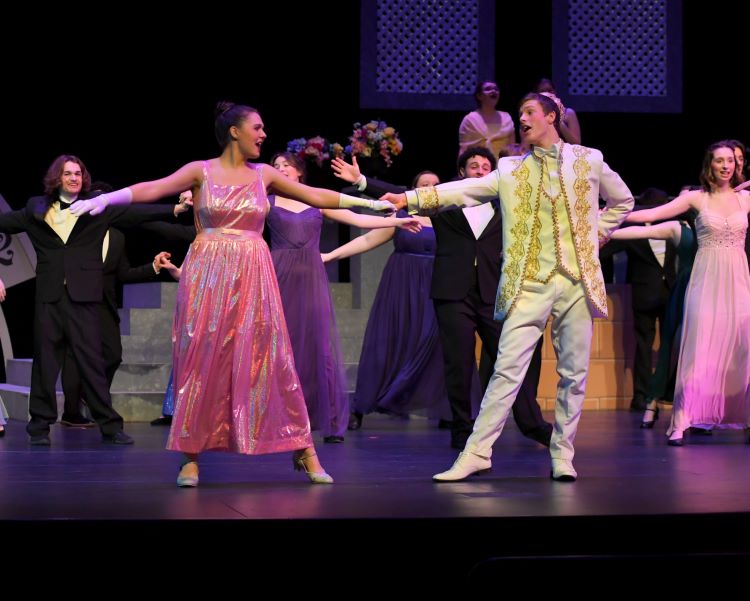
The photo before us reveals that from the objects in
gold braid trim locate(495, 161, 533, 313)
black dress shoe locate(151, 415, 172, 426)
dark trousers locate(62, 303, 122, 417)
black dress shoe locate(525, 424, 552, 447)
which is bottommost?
black dress shoe locate(151, 415, 172, 426)

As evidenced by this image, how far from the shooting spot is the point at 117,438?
5.63 metres

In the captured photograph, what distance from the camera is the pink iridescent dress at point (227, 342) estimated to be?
159 inches

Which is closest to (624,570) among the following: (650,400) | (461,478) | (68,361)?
(461,478)

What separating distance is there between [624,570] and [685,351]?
8.98 ft

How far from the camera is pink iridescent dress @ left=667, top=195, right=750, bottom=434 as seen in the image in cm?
573

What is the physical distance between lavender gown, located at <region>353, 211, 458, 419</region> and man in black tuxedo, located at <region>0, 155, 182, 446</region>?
57.1 inches

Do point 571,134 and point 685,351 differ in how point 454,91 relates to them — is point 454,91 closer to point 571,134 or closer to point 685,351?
point 571,134

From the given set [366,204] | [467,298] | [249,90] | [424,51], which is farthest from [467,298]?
[424,51]

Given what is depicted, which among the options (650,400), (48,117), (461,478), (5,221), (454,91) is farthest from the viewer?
(454,91)

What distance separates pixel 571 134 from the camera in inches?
257

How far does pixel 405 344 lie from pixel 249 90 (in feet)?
11.4

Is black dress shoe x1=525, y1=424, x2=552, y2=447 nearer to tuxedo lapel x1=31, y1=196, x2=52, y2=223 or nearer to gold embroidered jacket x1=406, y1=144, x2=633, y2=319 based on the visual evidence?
gold embroidered jacket x1=406, y1=144, x2=633, y2=319

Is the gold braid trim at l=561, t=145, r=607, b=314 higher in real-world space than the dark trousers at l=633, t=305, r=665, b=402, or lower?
higher

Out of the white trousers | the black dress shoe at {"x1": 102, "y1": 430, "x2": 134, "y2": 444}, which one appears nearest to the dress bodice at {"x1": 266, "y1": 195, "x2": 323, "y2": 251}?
the black dress shoe at {"x1": 102, "y1": 430, "x2": 134, "y2": 444}
